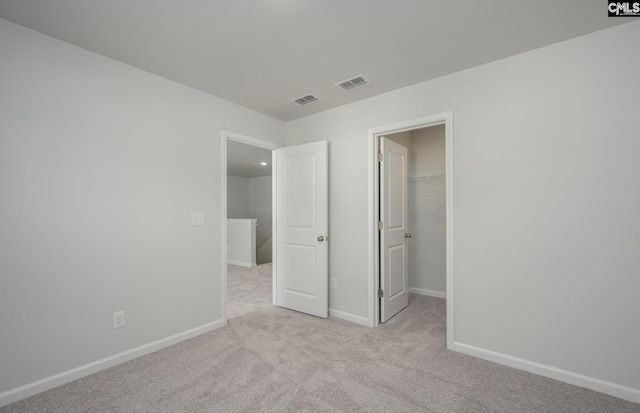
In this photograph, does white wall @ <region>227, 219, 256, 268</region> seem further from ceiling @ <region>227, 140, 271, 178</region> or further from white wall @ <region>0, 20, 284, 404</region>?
white wall @ <region>0, 20, 284, 404</region>

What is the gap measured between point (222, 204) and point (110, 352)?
5.25 ft

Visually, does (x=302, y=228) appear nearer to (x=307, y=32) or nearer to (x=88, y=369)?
(x=307, y=32)

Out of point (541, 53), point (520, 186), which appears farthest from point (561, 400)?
point (541, 53)

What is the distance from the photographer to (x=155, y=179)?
8.61ft

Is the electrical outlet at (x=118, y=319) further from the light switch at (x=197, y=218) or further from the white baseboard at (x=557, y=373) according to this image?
the white baseboard at (x=557, y=373)

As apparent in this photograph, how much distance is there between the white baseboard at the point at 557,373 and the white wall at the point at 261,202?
740cm

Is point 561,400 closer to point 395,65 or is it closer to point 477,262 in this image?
point 477,262

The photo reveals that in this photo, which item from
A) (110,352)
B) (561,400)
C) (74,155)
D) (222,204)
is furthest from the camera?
(222,204)

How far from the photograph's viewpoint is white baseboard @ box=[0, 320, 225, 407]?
73.9 inches

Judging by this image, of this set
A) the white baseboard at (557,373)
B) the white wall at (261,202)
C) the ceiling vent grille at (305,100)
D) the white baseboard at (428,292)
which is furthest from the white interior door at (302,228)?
the white wall at (261,202)

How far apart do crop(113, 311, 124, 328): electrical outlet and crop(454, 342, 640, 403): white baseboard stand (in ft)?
9.45

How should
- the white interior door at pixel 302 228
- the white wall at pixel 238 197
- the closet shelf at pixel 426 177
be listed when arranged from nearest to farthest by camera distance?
the white interior door at pixel 302 228, the closet shelf at pixel 426 177, the white wall at pixel 238 197

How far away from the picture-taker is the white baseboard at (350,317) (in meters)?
3.15

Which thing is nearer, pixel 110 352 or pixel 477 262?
pixel 110 352
